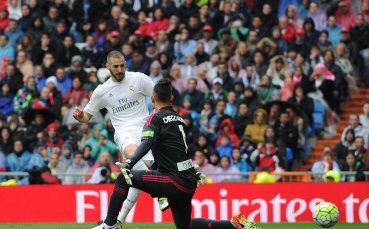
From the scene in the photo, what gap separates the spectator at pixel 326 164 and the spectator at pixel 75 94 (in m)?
6.27

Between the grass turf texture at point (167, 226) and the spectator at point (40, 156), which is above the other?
the spectator at point (40, 156)

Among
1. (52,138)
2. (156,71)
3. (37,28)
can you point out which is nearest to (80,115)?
(52,138)

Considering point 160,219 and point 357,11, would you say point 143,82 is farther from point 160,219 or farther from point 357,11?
point 357,11

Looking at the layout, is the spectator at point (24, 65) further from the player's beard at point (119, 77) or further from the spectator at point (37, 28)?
the player's beard at point (119, 77)

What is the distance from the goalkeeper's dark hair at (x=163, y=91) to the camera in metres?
13.1

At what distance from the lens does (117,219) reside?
14.5 meters

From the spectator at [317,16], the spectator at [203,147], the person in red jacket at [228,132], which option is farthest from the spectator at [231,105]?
the spectator at [317,16]

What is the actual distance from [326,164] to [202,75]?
457 centimetres

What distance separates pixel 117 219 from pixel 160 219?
21.8 ft

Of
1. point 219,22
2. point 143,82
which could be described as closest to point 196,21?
point 219,22

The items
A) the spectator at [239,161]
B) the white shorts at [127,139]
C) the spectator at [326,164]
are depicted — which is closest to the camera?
the white shorts at [127,139]

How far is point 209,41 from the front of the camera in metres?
27.1

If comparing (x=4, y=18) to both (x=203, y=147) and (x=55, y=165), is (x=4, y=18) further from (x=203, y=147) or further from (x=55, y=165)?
(x=203, y=147)

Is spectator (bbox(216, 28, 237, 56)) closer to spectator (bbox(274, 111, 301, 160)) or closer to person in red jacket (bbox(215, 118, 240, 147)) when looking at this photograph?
person in red jacket (bbox(215, 118, 240, 147))
